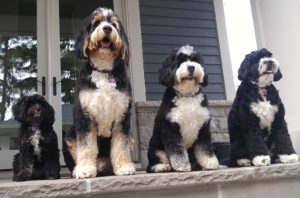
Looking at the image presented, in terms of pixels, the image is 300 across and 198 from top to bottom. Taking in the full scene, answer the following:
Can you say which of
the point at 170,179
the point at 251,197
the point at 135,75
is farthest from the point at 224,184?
the point at 135,75

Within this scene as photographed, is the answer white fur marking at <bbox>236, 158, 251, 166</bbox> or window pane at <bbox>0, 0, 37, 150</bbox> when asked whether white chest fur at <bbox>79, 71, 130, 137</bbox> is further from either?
window pane at <bbox>0, 0, 37, 150</bbox>

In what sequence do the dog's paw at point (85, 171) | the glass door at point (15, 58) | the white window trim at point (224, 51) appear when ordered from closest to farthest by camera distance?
the dog's paw at point (85, 171) < the glass door at point (15, 58) < the white window trim at point (224, 51)

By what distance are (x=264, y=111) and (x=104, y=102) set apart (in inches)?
46.9

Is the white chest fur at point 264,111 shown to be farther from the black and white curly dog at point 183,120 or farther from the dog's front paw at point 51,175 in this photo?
the dog's front paw at point 51,175

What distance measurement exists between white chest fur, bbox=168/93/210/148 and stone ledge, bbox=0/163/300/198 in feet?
1.17

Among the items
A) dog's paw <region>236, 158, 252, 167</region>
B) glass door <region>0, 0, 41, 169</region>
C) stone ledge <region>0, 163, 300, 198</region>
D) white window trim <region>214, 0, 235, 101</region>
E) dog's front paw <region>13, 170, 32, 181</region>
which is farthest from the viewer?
white window trim <region>214, 0, 235, 101</region>

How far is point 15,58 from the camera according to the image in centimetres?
425

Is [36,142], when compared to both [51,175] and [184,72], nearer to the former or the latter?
[51,175]

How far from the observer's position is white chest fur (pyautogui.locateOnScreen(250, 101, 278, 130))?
2.69m

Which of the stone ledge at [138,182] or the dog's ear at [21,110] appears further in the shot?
the dog's ear at [21,110]

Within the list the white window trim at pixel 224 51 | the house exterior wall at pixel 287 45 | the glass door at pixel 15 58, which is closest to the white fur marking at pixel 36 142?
the glass door at pixel 15 58

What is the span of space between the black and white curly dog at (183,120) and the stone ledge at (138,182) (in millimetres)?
206

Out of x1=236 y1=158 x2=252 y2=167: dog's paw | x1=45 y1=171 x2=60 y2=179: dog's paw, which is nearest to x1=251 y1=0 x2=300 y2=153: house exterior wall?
x1=236 y1=158 x2=252 y2=167: dog's paw

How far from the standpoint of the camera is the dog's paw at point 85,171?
7.33 ft
